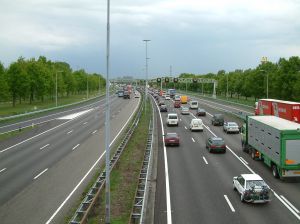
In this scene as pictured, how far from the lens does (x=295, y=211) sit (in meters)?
20.3

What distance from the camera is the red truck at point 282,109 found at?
35375 millimetres

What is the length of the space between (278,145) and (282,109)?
40.7 feet

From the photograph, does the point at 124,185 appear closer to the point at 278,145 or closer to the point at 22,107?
the point at 278,145

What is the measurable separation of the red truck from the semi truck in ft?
12.5

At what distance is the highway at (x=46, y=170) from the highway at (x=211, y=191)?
4879 millimetres

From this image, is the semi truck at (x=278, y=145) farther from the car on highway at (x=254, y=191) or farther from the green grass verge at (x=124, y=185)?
the green grass verge at (x=124, y=185)

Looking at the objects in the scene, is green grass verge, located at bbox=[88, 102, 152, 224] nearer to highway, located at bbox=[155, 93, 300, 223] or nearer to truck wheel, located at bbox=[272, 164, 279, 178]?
highway, located at bbox=[155, 93, 300, 223]

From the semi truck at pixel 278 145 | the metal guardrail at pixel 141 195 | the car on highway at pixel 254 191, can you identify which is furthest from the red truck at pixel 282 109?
the car on highway at pixel 254 191

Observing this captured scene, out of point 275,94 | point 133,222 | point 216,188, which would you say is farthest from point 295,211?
point 275,94

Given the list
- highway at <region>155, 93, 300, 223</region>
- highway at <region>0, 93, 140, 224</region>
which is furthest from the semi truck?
highway at <region>0, 93, 140, 224</region>

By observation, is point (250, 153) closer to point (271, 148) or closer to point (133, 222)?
point (271, 148)

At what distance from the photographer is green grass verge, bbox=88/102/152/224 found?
19.1 meters

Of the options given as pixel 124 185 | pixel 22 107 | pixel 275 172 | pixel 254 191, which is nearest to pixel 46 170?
pixel 124 185

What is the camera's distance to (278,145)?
86.6 ft
